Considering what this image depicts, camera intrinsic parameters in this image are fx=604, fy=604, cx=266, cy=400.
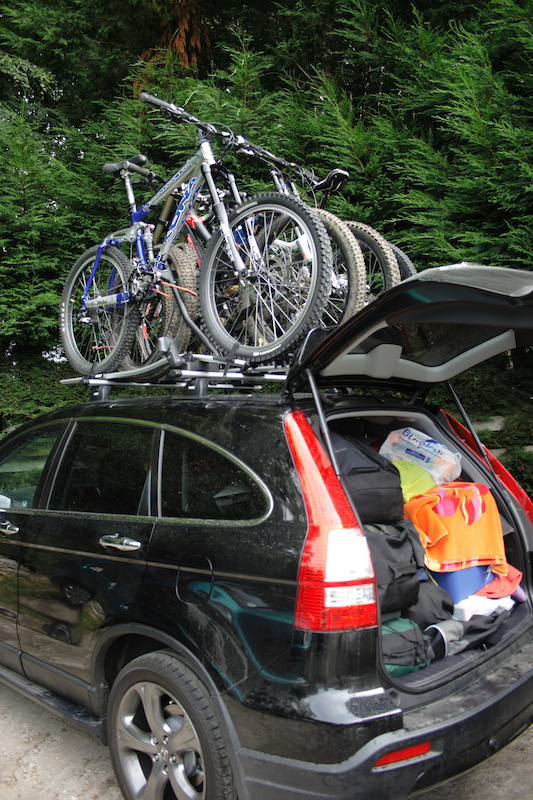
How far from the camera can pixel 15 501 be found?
3.14m

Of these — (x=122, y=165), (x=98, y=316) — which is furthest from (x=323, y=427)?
(x=122, y=165)

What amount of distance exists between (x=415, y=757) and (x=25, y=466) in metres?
2.39

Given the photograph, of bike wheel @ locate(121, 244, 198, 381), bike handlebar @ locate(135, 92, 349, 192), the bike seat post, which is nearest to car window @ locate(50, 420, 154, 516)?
bike wheel @ locate(121, 244, 198, 381)

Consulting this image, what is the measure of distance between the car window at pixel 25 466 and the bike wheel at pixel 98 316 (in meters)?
1.03

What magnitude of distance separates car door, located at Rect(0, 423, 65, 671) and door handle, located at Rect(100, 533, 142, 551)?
0.71 m

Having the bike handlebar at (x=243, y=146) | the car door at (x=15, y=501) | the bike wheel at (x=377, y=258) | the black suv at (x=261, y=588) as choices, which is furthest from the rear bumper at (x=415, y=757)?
the bike handlebar at (x=243, y=146)

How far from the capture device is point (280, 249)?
325 centimetres

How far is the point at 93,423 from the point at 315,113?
15.9ft

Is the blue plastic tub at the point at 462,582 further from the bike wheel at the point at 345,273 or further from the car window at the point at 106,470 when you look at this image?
the bike wheel at the point at 345,273

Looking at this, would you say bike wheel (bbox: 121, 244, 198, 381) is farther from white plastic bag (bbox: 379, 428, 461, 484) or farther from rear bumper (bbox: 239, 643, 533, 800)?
rear bumper (bbox: 239, 643, 533, 800)

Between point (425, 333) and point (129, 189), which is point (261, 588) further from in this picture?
point (129, 189)

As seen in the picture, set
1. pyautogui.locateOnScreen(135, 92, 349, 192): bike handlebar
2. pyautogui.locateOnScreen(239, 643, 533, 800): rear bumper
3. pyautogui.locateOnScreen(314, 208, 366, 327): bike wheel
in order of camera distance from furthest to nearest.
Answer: pyautogui.locateOnScreen(135, 92, 349, 192): bike handlebar, pyautogui.locateOnScreen(314, 208, 366, 327): bike wheel, pyautogui.locateOnScreen(239, 643, 533, 800): rear bumper

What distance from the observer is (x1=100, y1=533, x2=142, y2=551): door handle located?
227cm

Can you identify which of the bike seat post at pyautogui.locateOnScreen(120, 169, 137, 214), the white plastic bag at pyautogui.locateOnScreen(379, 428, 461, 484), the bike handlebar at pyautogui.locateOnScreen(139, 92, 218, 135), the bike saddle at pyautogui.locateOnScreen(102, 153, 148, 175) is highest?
the bike handlebar at pyautogui.locateOnScreen(139, 92, 218, 135)
